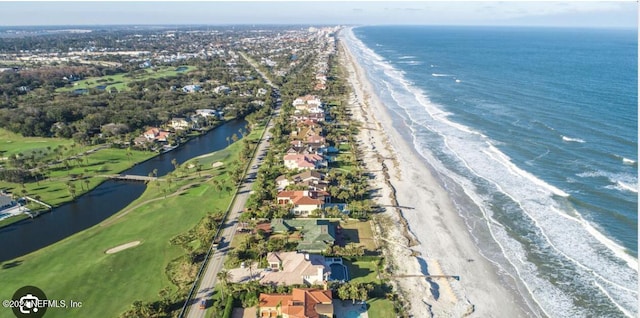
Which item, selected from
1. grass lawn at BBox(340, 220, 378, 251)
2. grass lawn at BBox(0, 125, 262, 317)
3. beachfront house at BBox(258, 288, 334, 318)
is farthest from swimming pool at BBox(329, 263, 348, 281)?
grass lawn at BBox(0, 125, 262, 317)

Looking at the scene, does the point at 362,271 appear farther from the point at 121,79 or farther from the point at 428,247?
the point at 121,79

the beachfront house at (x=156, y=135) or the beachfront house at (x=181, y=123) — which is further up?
the beachfront house at (x=181, y=123)

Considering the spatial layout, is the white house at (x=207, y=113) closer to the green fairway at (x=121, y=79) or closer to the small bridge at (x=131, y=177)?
the small bridge at (x=131, y=177)

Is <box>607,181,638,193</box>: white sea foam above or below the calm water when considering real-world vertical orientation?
above

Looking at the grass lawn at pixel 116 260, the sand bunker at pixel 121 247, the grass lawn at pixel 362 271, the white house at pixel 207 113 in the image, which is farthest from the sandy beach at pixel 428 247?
the white house at pixel 207 113

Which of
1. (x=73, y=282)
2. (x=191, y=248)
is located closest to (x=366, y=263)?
(x=191, y=248)

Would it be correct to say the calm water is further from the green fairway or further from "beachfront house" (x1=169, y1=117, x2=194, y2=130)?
the green fairway
